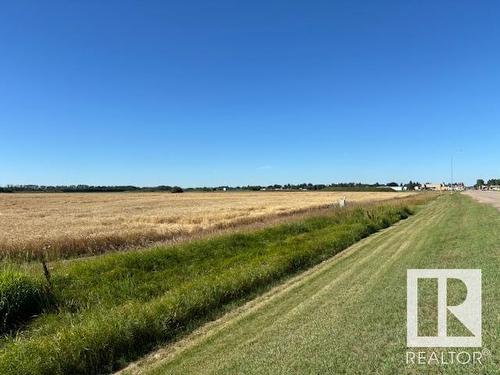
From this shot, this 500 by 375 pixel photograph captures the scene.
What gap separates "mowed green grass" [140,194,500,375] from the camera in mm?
5445

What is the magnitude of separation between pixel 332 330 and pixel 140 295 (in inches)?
224

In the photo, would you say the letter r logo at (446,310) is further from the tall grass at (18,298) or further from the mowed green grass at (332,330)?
the tall grass at (18,298)

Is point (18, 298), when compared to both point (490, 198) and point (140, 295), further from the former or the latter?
point (490, 198)

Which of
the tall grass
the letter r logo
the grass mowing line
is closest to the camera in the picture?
the letter r logo

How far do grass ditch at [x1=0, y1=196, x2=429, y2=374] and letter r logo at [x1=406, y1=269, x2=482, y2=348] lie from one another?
415 centimetres

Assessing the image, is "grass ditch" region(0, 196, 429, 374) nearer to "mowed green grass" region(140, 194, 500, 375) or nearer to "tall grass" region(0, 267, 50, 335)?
"tall grass" region(0, 267, 50, 335)

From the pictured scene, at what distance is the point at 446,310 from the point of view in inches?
273

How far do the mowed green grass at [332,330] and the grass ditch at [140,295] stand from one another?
711mm

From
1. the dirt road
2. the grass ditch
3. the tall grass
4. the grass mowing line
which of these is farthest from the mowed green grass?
the dirt road

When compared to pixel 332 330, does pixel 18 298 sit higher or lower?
lower

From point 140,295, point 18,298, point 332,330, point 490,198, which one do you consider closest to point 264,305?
point 332,330

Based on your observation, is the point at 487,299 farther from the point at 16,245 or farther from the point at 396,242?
the point at 16,245

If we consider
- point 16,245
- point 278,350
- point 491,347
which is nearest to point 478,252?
point 491,347

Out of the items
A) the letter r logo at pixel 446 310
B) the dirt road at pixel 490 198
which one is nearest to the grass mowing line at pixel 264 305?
the letter r logo at pixel 446 310
